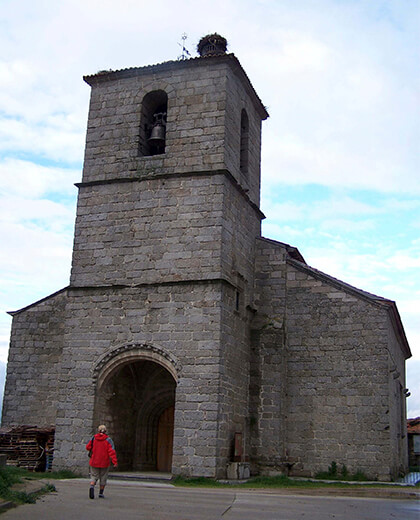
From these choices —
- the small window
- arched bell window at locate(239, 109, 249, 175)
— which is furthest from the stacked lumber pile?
arched bell window at locate(239, 109, 249, 175)

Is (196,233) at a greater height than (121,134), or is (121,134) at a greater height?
(121,134)

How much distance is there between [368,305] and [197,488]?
688cm

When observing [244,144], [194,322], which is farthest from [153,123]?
[194,322]

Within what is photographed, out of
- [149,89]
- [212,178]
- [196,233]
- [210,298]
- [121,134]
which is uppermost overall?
[149,89]

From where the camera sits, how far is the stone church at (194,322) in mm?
15648

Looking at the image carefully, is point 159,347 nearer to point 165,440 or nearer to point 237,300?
point 237,300

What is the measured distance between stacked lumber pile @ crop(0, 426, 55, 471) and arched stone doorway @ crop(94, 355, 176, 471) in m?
1.72

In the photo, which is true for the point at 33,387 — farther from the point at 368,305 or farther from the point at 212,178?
the point at 368,305

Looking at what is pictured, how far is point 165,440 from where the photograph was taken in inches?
716

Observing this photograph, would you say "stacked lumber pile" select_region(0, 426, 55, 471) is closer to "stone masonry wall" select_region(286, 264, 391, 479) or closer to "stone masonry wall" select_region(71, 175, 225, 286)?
"stone masonry wall" select_region(71, 175, 225, 286)

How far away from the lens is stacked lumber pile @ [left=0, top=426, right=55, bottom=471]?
1639cm

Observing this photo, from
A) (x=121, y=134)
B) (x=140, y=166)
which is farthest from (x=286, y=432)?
(x=121, y=134)

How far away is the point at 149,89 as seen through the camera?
17969 millimetres

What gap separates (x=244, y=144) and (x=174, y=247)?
4.54 m
